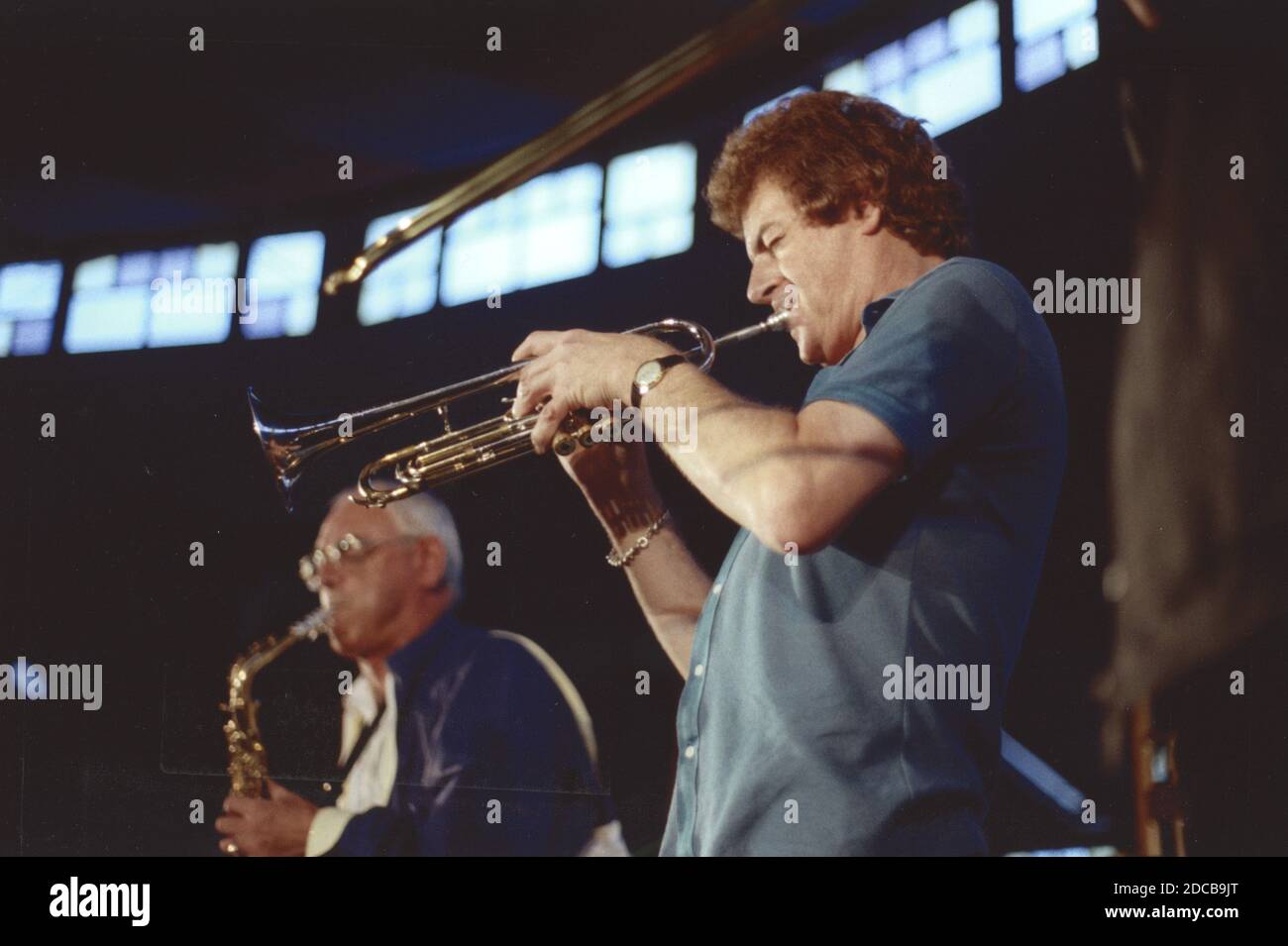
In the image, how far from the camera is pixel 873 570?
1.93m

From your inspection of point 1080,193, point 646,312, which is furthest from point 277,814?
point 1080,193

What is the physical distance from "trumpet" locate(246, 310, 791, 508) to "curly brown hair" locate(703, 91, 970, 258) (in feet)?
1.02

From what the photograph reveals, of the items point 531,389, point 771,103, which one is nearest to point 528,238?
point 531,389

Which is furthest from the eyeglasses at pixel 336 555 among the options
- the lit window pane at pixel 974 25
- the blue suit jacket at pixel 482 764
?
the lit window pane at pixel 974 25

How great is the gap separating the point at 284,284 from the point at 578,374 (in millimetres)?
1012

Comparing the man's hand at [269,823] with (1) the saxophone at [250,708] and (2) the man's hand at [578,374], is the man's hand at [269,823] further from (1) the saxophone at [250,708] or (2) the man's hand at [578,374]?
(2) the man's hand at [578,374]

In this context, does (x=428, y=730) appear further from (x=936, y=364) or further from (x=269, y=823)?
(x=936, y=364)

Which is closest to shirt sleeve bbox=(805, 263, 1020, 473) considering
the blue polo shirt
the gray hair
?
the blue polo shirt

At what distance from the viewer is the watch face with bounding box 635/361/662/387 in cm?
200

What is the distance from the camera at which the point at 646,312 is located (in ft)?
8.84

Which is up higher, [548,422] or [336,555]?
[548,422]

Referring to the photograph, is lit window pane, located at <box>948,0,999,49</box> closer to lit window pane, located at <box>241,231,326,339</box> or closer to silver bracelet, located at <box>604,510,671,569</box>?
silver bracelet, located at <box>604,510,671,569</box>
